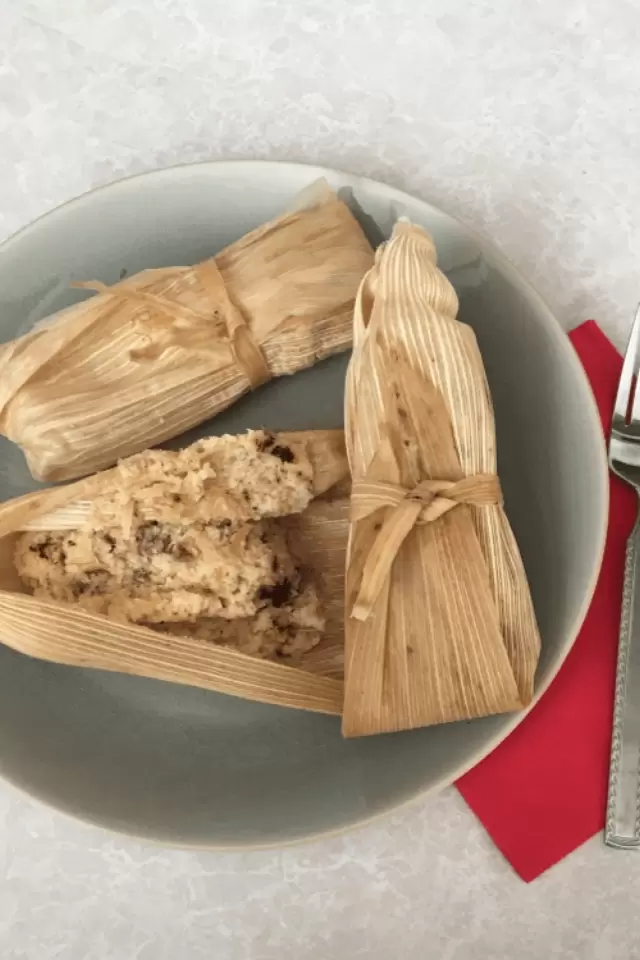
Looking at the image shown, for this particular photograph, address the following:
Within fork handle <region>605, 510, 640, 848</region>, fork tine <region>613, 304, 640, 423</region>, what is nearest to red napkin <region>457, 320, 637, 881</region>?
fork handle <region>605, 510, 640, 848</region>

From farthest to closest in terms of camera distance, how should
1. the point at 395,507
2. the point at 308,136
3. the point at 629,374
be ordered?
the point at 308,136, the point at 629,374, the point at 395,507

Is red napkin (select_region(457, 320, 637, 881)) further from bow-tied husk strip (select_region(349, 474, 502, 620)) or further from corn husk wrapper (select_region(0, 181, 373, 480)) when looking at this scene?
corn husk wrapper (select_region(0, 181, 373, 480))

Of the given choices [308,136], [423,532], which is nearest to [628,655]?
[423,532]

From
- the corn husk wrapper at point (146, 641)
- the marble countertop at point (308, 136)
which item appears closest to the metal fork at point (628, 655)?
the marble countertop at point (308, 136)

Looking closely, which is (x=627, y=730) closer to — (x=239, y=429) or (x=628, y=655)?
(x=628, y=655)

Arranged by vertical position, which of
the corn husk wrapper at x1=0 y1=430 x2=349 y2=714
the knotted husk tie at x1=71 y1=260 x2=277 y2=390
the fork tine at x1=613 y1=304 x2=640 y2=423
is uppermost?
the knotted husk tie at x1=71 y1=260 x2=277 y2=390

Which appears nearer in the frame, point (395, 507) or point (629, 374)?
point (395, 507)

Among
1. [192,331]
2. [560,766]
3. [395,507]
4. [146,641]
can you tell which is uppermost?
[192,331]
